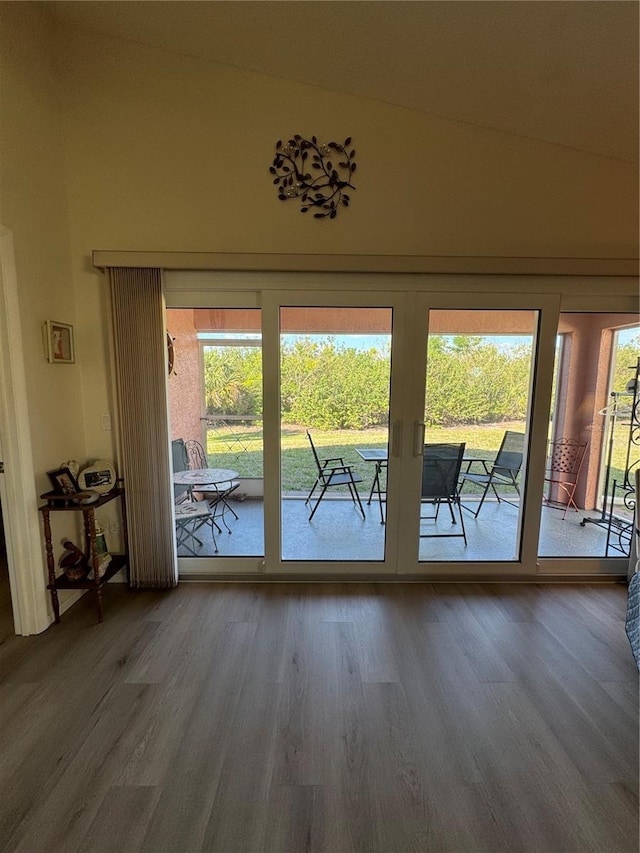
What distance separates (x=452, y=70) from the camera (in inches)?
85.4

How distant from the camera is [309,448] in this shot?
2.99m

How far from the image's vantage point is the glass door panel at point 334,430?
2.81m

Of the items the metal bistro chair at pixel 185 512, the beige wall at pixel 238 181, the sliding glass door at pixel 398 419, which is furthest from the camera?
the metal bistro chair at pixel 185 512

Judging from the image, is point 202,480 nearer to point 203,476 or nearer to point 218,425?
point 203,476

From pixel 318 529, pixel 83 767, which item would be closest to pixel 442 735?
pixel 83 767

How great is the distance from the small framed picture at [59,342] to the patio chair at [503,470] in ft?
9.53

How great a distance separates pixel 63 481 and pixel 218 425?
1.04 m

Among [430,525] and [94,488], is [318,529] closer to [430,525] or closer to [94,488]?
[430,525]

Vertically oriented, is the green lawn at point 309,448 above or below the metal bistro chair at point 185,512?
above

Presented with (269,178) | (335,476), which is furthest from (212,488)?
(269,178)

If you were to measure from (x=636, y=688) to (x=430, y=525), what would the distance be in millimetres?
1458

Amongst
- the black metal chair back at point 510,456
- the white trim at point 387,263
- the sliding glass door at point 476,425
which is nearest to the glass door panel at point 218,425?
the white trim at point 387,263

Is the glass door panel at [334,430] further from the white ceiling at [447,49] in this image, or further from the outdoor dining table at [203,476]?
the white ceiling at [447,49]

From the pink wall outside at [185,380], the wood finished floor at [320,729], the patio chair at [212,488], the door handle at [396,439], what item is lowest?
the wood finished floor at [320,729]
